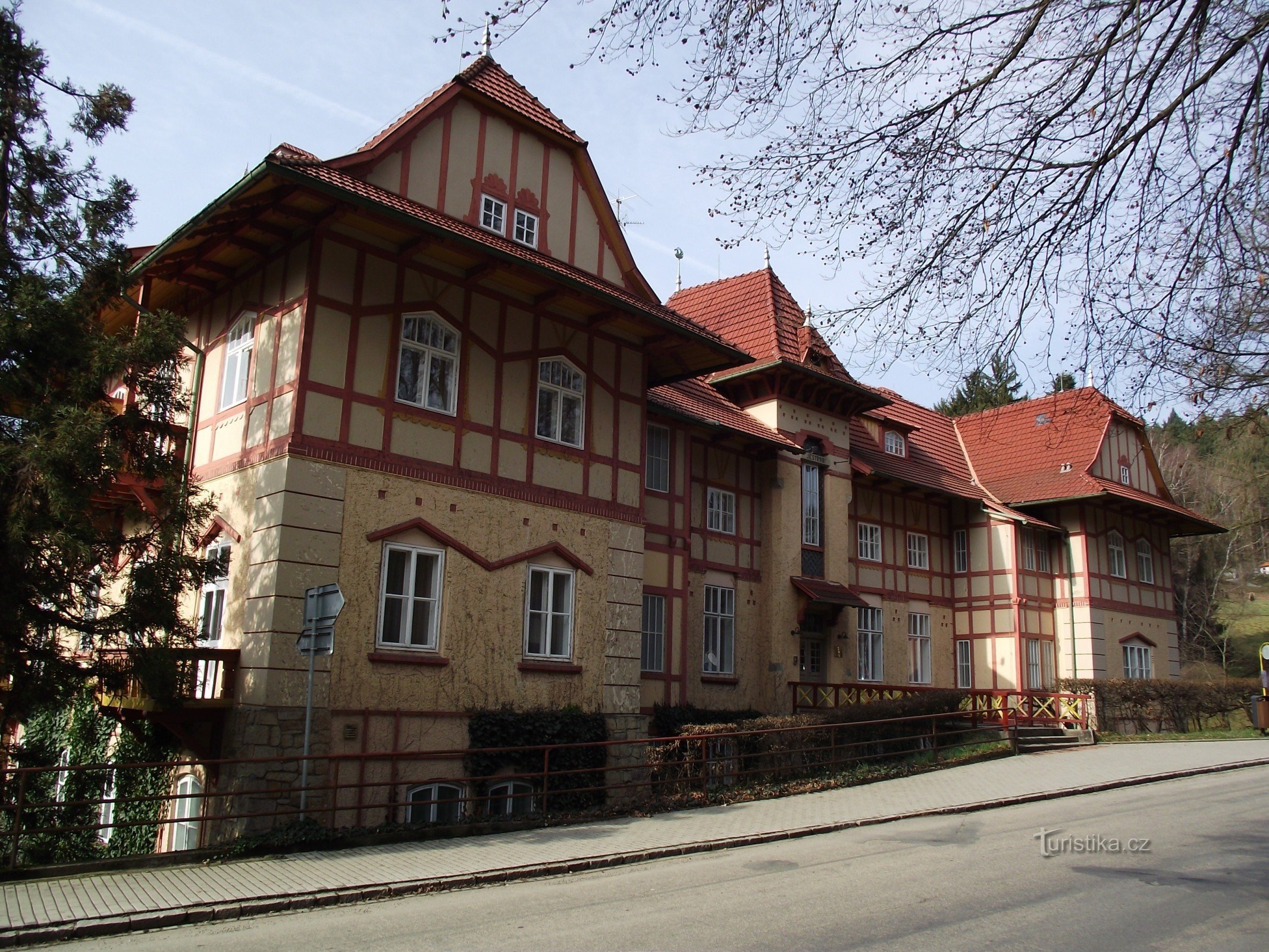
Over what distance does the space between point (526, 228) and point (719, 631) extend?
10.1 meters

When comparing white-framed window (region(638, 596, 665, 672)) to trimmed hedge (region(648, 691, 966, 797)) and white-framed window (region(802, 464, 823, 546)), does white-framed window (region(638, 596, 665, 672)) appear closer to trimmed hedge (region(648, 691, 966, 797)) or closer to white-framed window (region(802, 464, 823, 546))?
trimmed hedge (region(648, 691, 966, 797))

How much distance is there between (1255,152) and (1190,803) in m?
11.0

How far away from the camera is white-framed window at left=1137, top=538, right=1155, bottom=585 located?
34656mm

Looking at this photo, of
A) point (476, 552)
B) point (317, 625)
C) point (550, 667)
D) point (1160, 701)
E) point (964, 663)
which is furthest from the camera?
point (964, 663)

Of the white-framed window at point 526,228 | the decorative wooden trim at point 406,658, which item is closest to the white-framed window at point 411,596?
the decorative wooden trim at point 406,658

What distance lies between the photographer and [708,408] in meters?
23.3

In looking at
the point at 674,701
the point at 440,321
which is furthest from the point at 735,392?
the point at 440,321

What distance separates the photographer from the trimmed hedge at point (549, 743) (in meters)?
15.1

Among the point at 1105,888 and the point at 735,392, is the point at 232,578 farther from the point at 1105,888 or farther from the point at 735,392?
the point at 735,392

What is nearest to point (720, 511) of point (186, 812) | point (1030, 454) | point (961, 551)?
point (961, 551)

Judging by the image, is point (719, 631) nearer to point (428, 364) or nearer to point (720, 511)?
point (720, 511)

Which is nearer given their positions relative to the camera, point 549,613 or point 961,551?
point 549,613

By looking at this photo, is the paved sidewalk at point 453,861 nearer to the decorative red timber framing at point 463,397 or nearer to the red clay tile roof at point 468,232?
the decorative red timber framing at point 463,397

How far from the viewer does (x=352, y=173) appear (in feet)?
49.5
